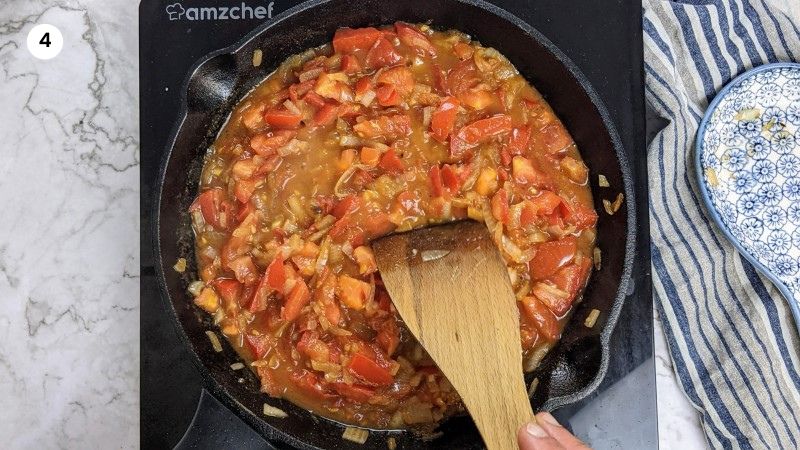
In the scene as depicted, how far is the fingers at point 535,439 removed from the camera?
2139 mm

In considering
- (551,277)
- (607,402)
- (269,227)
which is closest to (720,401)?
(607,402)

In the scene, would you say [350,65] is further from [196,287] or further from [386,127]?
[196,287]

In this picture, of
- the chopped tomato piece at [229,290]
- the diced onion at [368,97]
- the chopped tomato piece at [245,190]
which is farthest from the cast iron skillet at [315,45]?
the diced onion at [368,97]

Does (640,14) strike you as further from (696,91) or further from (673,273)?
(673,273)

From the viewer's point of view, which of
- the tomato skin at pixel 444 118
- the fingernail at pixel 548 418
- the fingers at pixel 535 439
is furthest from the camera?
the tomato skin at pixel 444 118

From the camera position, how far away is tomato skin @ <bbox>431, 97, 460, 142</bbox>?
8.62 feet

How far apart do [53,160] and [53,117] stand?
0.58ft

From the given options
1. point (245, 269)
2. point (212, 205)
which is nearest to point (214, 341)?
point (245, 269)

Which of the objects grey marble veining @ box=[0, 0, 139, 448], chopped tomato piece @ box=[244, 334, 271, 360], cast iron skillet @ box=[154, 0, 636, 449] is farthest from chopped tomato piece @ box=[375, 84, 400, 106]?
grey marble veining @ box=[0, 0, 139, 448]

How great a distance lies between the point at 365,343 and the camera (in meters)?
2.63

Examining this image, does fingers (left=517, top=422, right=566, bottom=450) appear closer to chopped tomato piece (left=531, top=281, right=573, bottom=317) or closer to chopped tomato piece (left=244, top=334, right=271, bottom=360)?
chopped tomato piece (left=531, top=281, right=573, bottom=317)

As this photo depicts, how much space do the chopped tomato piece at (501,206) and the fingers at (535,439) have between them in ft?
2.33

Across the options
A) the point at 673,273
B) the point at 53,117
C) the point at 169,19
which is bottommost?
the point at 673,273

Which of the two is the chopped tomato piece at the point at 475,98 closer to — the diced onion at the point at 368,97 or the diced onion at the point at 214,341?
the diced onion at the point at 368,97
